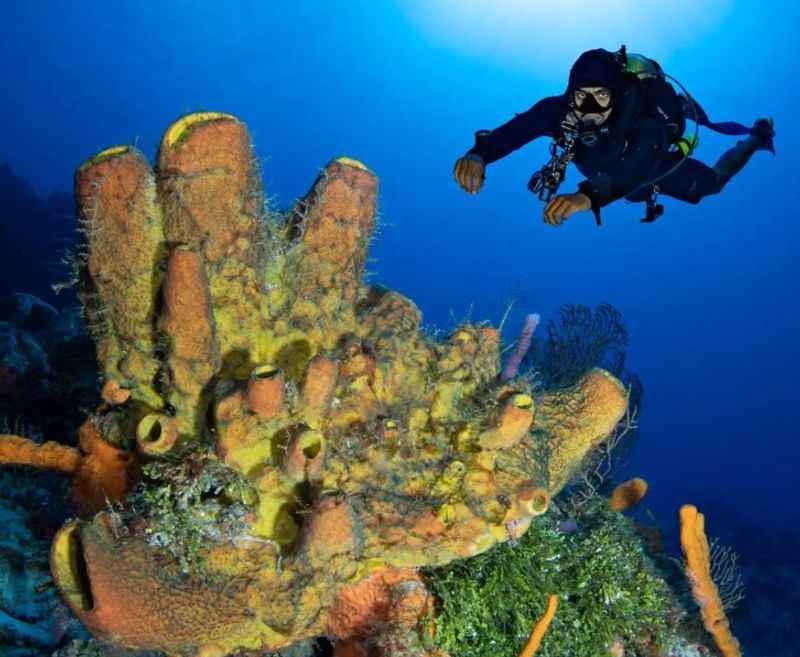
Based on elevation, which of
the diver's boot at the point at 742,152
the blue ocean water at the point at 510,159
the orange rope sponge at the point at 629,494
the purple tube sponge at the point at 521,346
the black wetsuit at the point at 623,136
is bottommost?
the orange rope sponge at the point at 629,494

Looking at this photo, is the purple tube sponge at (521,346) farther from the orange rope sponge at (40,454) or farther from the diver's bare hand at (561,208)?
the orange rope sponge at (40,454)

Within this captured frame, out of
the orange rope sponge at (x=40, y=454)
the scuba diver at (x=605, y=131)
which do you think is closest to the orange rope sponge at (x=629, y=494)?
the scuba diver at (x=605, y=131)

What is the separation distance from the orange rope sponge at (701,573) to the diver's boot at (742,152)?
3793mm

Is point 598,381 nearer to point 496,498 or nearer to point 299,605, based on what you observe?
point 496,498

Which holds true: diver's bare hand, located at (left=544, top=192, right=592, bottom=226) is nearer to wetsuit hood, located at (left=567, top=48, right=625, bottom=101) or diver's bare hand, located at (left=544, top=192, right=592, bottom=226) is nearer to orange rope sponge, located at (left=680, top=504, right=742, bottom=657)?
wetsuit hood, located at (left=567, top=48, right=625, bottom=101)

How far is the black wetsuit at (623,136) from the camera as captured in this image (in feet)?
15.3

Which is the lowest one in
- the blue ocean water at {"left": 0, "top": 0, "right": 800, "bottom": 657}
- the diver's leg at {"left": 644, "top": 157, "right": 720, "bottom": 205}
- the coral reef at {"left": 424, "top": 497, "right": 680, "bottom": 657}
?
the coral reef at {"left": 424, "top": 497, "right": 680, "bottom": 657}

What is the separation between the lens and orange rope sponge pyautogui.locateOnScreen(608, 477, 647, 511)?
5.53m

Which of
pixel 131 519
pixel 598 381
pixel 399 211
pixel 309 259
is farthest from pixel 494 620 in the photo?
pixel 399 211

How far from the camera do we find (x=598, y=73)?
15.5 ft

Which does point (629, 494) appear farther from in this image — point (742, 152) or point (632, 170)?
point (742, 152)

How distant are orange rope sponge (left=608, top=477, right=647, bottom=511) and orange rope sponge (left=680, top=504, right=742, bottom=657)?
37.5 inches

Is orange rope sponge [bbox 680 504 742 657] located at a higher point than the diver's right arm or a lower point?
lower

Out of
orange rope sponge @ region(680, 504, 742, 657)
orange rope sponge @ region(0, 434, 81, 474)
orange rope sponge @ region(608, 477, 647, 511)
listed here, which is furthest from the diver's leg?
orange rope sponge @ region(0, 434, 81, 474)
